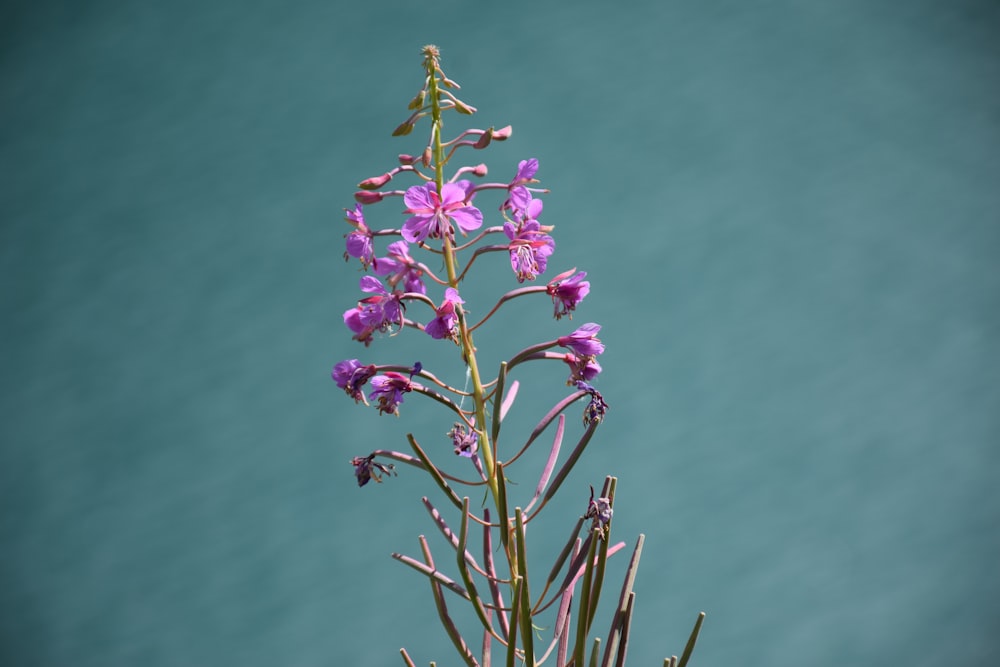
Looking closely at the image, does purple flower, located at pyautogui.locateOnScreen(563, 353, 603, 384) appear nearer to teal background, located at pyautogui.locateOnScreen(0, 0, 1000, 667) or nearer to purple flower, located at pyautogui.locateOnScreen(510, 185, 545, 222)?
purple flower, located at pyautogui.locateOnScreen(510, 185, 545, 222)

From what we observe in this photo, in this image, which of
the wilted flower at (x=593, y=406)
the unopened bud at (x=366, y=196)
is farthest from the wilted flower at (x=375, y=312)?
the wilted flower at (x=593, y=406)

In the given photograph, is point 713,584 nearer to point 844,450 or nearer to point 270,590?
point 844,450

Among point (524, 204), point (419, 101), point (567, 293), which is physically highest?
point (419, 101)

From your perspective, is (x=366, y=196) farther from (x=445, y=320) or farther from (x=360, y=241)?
(x=445, y=320)

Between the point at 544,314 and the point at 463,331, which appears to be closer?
the point at 463,331

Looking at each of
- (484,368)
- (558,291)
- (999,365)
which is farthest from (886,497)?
(558,291)

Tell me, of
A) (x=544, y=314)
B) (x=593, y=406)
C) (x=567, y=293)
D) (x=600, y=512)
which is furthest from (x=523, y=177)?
(x=544, y=314)
